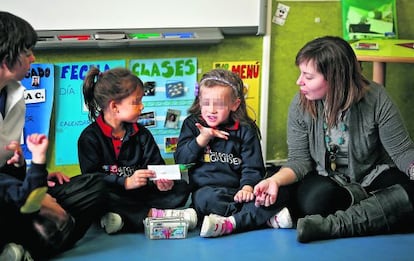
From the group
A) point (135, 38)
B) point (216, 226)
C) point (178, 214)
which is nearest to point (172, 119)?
point (135, 38)

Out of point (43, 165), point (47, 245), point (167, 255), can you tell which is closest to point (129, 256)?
point (167, 255)

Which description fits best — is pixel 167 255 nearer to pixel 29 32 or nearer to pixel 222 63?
pixel 29 32

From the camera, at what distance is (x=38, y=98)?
98.4 inches

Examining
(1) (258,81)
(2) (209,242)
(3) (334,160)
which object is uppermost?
(1) (258,81)

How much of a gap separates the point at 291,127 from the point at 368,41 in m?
0.63

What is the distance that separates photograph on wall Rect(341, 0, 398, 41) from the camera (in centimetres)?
269

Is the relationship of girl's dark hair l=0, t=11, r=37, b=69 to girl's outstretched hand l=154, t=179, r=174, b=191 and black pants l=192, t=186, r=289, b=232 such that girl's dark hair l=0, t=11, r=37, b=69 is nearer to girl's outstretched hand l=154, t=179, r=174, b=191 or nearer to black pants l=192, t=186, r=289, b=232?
girl's outstretched hand l=154, t=179, r=174, b=191

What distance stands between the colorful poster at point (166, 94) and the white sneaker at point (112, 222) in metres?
0.64

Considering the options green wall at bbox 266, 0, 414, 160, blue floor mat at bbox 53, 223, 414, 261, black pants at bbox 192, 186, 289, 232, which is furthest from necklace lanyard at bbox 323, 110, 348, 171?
green wall at bbox 266, 0, 414, 160

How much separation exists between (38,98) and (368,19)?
1.36m

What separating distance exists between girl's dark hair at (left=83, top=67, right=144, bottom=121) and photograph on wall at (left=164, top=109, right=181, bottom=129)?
516mm

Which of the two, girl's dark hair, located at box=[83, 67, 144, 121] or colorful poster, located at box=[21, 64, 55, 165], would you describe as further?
colorful poster, located at box=[21, 64, 55, 165]

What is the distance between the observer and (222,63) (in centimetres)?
265

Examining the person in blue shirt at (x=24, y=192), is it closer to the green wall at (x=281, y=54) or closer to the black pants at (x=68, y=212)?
the black pants at (x=68, y=212)
